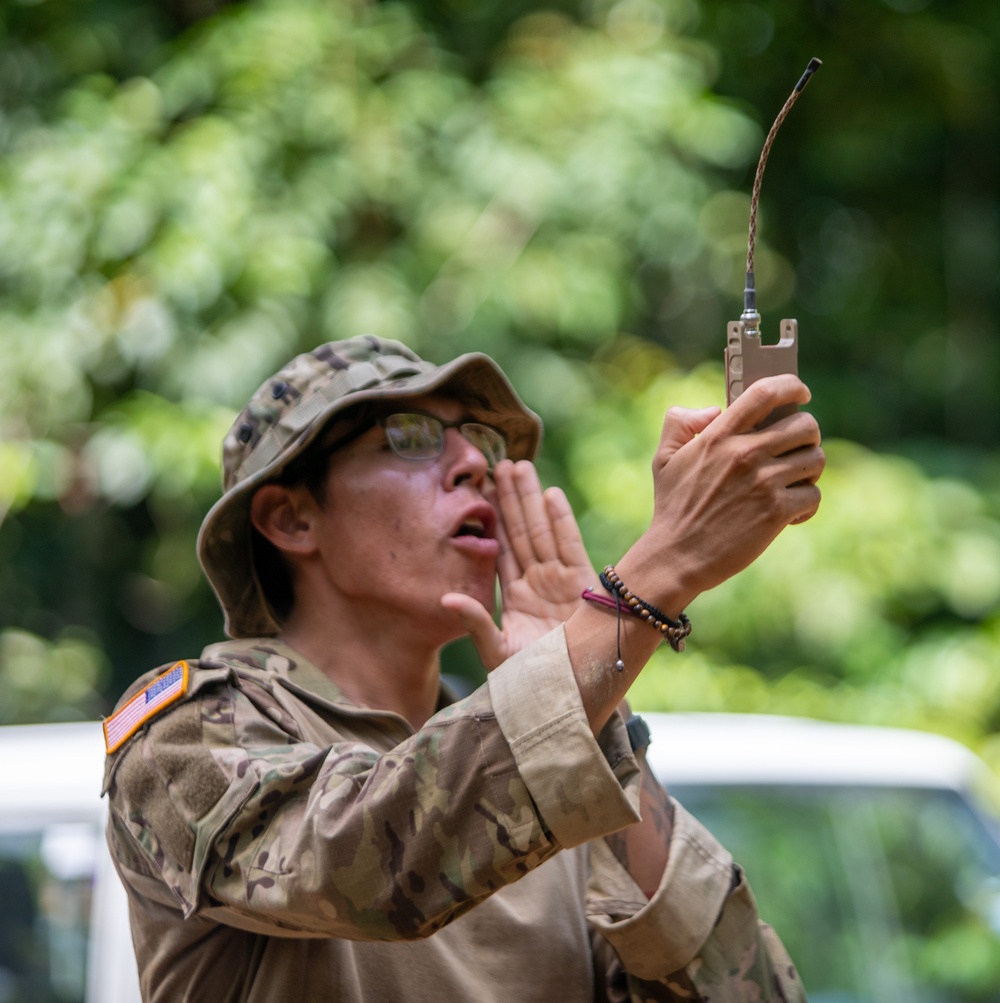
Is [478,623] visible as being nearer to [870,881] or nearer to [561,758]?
[561,758]

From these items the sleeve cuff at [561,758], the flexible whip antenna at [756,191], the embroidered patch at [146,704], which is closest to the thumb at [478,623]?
the embroidered patch at [146,704]

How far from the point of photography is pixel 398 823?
1.54 meters

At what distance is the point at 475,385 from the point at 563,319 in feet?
11.1

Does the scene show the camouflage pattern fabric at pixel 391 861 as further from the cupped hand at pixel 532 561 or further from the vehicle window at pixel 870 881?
the vehicle window at pixel 870 881

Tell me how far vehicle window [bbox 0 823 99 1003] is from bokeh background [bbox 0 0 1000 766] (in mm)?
2291

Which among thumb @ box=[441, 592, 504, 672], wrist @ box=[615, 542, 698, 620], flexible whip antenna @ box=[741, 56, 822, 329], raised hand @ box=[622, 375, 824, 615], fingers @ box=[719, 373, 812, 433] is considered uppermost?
flexible whip antenna @ box=[741, 56, 822, 329]

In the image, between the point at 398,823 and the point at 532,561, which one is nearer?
the point at 398,823

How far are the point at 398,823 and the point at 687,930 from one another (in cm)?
72

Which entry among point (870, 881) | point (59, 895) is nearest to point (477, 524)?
point (59, 895)

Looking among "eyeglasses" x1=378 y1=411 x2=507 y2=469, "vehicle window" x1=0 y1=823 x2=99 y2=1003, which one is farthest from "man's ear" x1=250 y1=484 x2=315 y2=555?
"vehicle window" x1=0 y1=823 x2=99 y2=1003

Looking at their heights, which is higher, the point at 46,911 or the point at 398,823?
the point at 398,823

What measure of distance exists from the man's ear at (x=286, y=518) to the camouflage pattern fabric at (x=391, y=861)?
20cm

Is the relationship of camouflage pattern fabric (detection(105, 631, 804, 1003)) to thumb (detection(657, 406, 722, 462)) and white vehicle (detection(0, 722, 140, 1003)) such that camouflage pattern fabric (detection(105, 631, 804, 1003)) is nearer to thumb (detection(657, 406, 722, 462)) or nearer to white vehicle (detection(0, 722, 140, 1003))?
thumb (detection(657, 406, 722, 462))

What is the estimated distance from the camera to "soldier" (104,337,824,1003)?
154cm
